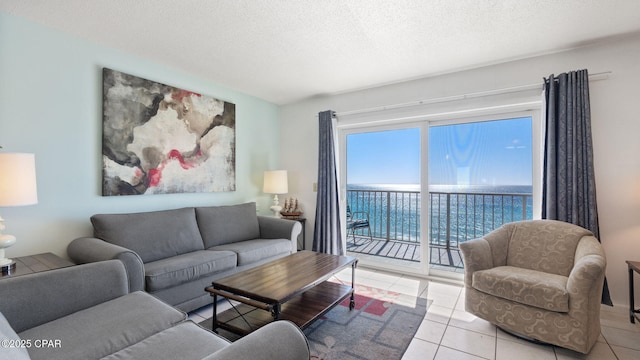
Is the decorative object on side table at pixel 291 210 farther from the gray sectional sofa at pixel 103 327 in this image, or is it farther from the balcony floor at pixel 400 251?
the gray sectional sofa at pixel 103 327

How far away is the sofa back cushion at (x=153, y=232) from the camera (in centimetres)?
237

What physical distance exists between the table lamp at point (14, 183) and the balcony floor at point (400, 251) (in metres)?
3.43

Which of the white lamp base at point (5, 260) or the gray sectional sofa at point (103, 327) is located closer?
the gray sectional sofa at point (103, 327)

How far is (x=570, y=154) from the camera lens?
99.6 inches

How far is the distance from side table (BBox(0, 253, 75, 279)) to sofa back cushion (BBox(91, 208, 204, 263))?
1.19 ft

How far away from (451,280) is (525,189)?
1.27 meters

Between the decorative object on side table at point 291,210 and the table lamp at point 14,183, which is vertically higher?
the table lamp at point 14,183

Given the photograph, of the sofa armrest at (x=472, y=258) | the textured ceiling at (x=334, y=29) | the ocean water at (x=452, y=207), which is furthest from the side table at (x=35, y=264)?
the ocean water at (x=452, y=207)

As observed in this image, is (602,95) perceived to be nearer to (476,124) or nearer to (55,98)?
(476,124)

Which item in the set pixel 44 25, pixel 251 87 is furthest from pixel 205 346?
pixel 251 87

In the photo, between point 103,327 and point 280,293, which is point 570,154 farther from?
point 103,327

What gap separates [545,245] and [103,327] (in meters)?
3.09

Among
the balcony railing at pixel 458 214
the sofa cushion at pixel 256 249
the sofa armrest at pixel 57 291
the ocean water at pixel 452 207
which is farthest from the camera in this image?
the balcony railing at pixel 458 214

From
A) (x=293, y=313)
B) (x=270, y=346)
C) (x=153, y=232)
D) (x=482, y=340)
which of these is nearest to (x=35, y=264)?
(x=153, y=232)
